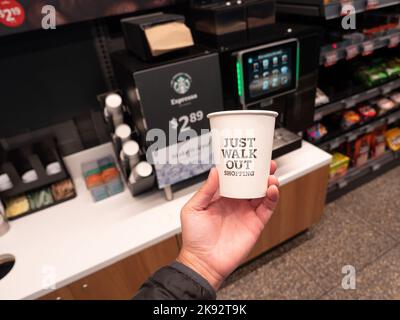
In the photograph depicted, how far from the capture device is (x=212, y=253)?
81 cm

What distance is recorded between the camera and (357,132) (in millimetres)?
1950

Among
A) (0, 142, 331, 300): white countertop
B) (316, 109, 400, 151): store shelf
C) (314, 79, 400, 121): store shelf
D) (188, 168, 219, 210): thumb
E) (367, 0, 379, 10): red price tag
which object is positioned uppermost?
(367, 0, 379, 10): red price tag

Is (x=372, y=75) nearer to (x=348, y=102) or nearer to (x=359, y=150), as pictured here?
(x=348, y=102)

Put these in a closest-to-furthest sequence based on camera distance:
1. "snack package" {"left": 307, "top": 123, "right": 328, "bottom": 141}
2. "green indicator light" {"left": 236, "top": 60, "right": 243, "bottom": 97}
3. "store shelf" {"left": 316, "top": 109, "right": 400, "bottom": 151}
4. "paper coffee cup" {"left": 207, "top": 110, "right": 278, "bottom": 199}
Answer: "paper coffee cup" {"left": 207, "top": 110, "right": 278, "bottom": 199} → "green indicator light" {"left": 236, "top": 60, "right": 243, "bottom": 97} → "snack package" {"left": 307, "top": 123, "right": 328, "bottom": 141} → "store shelf" {"left": 316, "top": 109, "right": 400, "bottom": 151}

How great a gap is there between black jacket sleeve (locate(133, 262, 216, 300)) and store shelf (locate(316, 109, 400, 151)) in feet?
4.52

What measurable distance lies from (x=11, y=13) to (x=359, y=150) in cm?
208

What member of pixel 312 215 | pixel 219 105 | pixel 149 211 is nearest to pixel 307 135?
pixel 312 215

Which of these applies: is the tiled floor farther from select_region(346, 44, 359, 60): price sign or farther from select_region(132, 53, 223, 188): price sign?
select_region(346, 44, 359, 60): price sign

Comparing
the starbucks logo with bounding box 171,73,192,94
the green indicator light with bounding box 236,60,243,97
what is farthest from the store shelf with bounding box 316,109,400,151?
the starbucks logo with bounding box 171,73,192,94

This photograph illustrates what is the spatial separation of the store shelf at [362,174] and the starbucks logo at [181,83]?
1411 millimetres

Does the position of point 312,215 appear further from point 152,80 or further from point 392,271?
point 152,80

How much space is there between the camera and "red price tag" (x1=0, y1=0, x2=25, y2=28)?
0.90m

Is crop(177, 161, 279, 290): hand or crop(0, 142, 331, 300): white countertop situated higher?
crop(177, 161, 279, 290): hand

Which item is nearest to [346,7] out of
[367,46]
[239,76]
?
[367,46]
